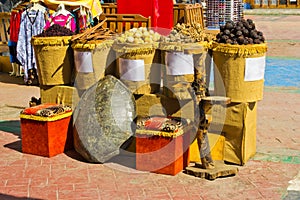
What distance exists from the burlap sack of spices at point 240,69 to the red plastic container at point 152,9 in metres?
2.83

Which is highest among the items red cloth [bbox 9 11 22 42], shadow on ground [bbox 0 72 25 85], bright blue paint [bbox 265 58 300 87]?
red cloth [bbox 9 11 22 42]

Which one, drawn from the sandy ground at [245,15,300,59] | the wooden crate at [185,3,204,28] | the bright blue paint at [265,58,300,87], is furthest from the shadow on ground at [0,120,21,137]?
the sandy ground at [245,15,300,59]

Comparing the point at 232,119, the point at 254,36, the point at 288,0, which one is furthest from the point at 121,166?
the point at 288,0

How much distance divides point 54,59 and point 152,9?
7.63ft

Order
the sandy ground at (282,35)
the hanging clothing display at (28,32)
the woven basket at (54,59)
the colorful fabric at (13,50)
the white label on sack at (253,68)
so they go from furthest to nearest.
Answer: the sandy ground at (282,35) → the colorful fabric at (13,50) → the hanging clothing display at (28,32) → the woven basket at (54,59) → the white label on sack at (253,68)

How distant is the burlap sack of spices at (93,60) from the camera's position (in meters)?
5.91

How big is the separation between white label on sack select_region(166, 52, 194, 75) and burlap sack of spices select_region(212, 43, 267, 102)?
0.27m

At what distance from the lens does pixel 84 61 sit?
5.96 metres

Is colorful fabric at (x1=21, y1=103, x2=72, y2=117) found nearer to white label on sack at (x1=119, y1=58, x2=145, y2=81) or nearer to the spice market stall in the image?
the spice market stall

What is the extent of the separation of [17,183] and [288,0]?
2855 cm

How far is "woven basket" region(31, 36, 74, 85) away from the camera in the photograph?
622cm

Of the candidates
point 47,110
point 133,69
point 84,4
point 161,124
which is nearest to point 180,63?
point 133,69

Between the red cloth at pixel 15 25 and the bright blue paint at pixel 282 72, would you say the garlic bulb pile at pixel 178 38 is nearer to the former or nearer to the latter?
the bright blue paint at pixel 282 72

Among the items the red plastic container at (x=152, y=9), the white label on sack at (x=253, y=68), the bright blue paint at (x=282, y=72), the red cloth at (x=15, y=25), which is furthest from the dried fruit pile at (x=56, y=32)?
the bright blue paint at (x=282, y=72)
